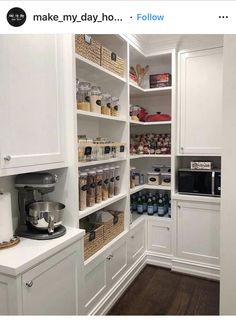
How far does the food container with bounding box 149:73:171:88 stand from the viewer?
8.70 feet

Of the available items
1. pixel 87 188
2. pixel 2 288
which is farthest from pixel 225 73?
pixel 2 288

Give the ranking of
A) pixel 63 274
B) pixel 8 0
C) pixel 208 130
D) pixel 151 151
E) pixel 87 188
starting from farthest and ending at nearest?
pixel 151 151
pixel 208 130
pixel 87 188
pixel 63 274
pixel 8 0

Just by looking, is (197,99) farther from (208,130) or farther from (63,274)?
(63,274)

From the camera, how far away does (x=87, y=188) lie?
1837 mm

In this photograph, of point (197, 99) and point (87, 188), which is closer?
point (87, 188)

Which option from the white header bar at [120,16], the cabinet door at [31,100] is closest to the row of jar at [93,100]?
the cabinet door at [31,100]

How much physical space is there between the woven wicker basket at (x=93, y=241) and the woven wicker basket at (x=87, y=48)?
1278mm

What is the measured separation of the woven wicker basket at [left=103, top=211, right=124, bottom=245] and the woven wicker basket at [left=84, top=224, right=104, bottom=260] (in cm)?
7

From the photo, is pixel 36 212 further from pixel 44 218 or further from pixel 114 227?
pixel 114 227

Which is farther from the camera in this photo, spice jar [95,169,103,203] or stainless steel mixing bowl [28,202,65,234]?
spice jar [95,169,103,203]

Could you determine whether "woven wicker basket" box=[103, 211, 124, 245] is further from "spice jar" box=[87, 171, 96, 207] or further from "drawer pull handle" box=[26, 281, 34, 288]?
"drawer pull handle" box=[26, 281, 34, 288]

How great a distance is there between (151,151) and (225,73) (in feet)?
4.43

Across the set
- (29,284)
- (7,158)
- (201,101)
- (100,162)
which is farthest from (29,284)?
(201,101)

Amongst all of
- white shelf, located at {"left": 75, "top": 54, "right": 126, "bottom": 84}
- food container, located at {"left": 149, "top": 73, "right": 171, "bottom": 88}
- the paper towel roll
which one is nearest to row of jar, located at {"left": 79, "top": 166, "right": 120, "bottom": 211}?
the paper towel roll
